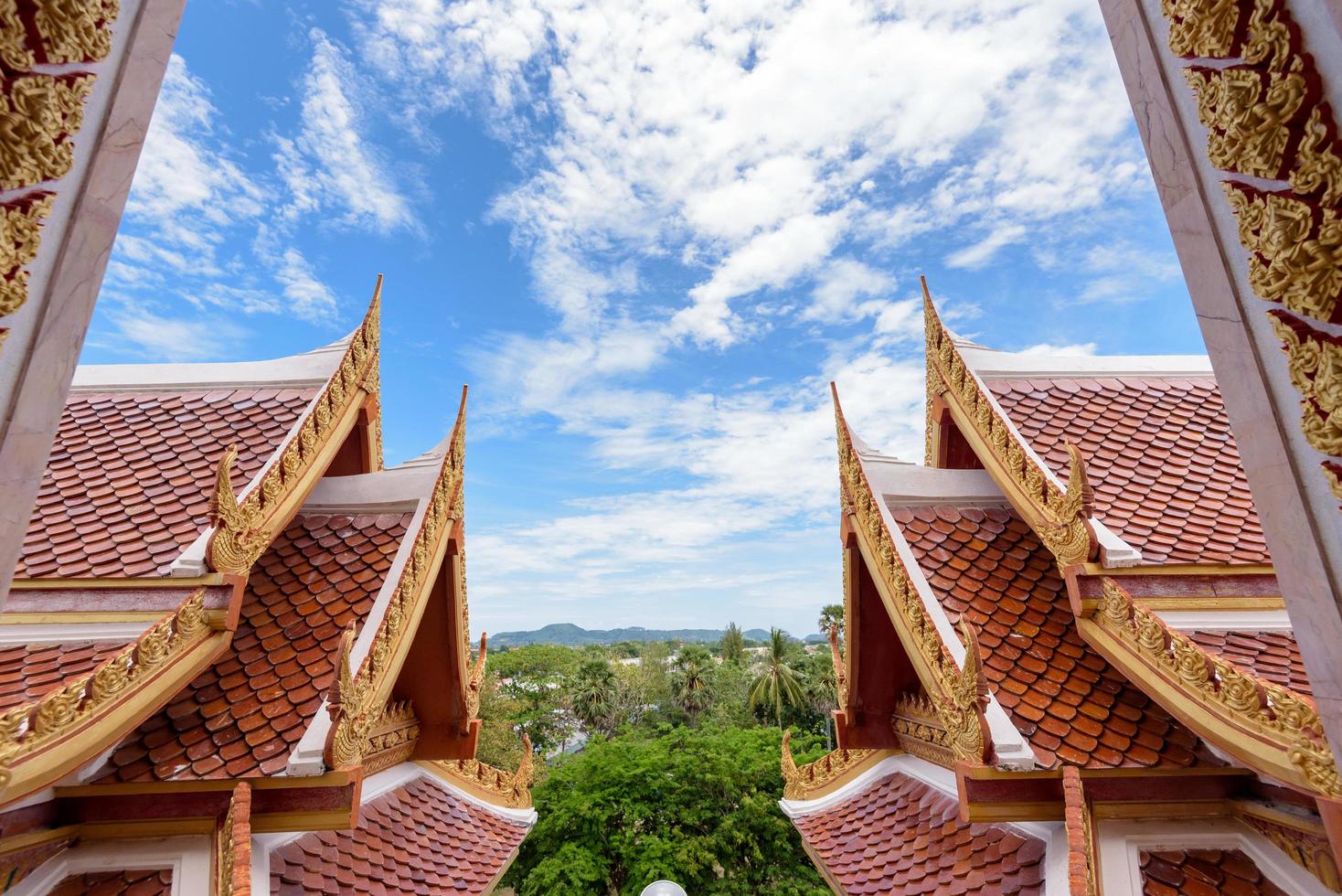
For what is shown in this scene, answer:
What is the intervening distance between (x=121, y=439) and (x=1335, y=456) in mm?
7059

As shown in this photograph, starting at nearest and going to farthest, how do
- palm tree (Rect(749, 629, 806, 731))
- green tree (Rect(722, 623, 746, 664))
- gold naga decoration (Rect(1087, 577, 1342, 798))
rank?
gold naga decoration (Rect(1087, 577, 1342, 798)) → palm tree (Rect(749, 629, 806, 731)) → green tree (Rect(722, 623, 746, 664))

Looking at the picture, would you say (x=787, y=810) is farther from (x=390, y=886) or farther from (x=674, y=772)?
(x=674, y=772)

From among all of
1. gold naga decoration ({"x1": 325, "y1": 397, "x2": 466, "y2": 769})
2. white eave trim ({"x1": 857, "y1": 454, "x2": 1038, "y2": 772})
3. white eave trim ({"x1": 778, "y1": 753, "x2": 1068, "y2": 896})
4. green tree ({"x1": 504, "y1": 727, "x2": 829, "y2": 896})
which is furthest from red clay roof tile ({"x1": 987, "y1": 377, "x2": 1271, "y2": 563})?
green tree ({"x1": 504, "y1": 727, "x2": 829, "y2": 896})

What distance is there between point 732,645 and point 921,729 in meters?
42.1

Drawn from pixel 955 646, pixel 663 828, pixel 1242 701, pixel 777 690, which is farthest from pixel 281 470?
pixel 777 690

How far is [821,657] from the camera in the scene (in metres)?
39.5

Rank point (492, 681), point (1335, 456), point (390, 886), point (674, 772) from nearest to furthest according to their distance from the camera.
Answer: point (1335, 456) → point (390, 886) → point (674, 772) → point (492, 681)

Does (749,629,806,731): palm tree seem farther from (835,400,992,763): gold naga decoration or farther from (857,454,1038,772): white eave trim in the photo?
(857,454,1038,772): white eave trim

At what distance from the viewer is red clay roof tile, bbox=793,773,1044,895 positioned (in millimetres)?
3748

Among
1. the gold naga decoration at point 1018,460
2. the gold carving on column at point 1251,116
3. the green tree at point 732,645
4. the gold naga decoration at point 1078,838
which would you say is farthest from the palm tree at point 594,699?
the gold carving on column at point 1251,116

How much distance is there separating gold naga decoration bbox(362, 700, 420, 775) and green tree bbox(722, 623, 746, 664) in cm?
4101

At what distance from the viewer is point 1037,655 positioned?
395 centimetres

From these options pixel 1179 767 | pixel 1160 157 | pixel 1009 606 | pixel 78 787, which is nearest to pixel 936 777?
pixel 1009 606

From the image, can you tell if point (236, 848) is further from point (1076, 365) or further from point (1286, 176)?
point (1076, 365)
